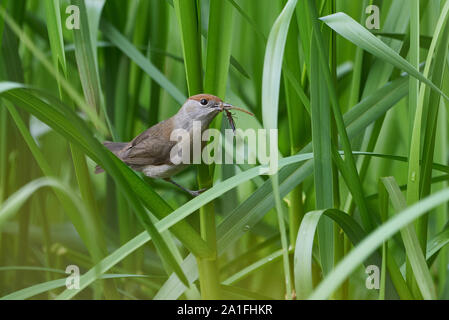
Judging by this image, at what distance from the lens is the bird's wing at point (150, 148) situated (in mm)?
792

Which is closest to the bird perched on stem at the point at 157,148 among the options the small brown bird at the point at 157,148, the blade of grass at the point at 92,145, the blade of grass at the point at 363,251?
the small brown bird at the point at 157,148

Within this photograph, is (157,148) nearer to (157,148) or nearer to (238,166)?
(157,148)

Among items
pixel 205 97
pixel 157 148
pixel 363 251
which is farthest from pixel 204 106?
pixel 363 251

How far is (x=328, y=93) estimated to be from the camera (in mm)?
658

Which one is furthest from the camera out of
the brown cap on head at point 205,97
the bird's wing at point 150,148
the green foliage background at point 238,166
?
the bird's wing at point 150,148

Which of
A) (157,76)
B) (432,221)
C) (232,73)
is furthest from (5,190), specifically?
(432,221)

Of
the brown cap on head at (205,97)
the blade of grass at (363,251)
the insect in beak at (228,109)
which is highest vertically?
the brown cap on head at (205,97)

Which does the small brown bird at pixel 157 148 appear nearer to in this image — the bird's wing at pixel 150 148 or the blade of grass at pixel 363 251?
the bird's wing at pixel 150 148

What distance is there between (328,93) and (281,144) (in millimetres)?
381

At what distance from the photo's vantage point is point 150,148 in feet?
2.60

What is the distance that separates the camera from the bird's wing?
792 millimetres

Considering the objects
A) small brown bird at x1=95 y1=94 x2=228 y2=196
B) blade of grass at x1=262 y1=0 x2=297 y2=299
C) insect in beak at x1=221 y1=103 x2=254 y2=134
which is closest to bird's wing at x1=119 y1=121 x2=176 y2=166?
small brown bird at x1=95 y1=94 x2=228 y2=196

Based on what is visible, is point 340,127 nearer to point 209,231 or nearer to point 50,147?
point 209,231

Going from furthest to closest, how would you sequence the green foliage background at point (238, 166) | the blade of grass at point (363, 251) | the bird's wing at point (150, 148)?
the bird's wing at point (150, 148), the green foliage background at point (238, 166), the blade of grass at point (363, 251)
